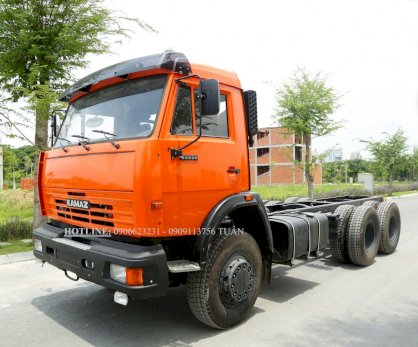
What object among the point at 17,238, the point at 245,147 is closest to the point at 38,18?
the point at 17,238

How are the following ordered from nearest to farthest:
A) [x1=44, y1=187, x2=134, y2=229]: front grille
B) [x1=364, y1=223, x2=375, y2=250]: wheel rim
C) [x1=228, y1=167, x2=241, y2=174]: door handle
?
[x1=44, y1=187, x2=134, y2=229]: front grille → [x1=228, y1=167, x2=241, y2=174]: door handle → [x1=364, y1=223, x2=375, y2=250]: wheel rim

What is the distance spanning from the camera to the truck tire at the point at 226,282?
3609 millimetres

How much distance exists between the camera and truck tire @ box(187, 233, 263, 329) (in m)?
3.61

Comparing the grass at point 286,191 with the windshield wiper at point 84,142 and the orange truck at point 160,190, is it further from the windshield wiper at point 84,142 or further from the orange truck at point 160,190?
the windshield wiper at point 84,142

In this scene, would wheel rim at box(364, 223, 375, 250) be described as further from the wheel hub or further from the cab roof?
the cab roof

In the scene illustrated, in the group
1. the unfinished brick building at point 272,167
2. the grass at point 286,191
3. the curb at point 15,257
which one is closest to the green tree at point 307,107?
the grass at point 286,191

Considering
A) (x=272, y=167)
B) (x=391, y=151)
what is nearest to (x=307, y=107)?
(x=391, y=151)

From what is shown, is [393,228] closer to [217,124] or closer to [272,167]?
[217,124]

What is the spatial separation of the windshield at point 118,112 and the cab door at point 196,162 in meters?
0.22

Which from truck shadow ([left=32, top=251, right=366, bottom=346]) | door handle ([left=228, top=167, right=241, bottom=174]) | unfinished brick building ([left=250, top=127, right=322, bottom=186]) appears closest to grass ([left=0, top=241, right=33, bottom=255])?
truck shadow ([left=32, top=251, right=366, bottom=346])

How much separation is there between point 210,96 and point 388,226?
5.44 m

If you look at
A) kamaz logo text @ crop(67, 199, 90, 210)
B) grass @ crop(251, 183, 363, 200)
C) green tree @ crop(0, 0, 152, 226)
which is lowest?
grass @ crop(251, 183, 363, 200)

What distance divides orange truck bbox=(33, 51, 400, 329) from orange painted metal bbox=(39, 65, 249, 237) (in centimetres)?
1

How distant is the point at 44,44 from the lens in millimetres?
7953
